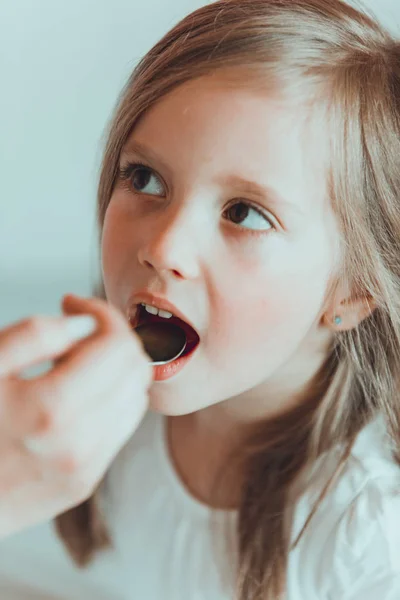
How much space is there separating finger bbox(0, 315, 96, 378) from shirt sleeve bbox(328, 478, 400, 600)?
36 cm

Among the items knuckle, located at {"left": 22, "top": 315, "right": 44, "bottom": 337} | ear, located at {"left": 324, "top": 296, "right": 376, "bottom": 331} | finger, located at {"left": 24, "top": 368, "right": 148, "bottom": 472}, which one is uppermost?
knuckle, located at {"left": 22, "top": 315, "right": 44, "bottom": 337}

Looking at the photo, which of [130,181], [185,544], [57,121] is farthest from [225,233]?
[57,121]

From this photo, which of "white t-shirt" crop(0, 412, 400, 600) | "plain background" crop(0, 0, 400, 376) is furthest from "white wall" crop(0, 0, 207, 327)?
"white t-shirt" crop(0, 412, 400, 600)

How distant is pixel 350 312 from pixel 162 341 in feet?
Result: 0.53

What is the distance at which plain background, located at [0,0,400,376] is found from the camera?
0.99 metres

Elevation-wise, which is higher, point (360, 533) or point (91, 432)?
point (91, 432)

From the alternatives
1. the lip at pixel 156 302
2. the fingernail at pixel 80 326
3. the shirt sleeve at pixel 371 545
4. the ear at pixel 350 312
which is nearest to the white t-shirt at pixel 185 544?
the shirt sleeve at pixel 371 545

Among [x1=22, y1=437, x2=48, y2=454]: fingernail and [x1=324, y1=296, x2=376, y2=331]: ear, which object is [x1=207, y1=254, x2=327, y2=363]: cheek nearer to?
[x1=324, y1=296, x2=376, y2=331]: ear

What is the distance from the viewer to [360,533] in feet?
2.25

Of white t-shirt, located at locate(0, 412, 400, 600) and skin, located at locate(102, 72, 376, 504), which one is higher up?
skin, located at locate(102, 72, 376, 504)

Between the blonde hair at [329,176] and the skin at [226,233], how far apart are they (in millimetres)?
21

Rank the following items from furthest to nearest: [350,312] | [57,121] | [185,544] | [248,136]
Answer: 1. [57,121]
2. [185,544]
3. [350,312]
4. [248,136]

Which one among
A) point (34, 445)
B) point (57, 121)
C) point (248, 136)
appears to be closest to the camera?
point (34, 445)

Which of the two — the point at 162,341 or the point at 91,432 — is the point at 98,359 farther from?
the point at 162,341
